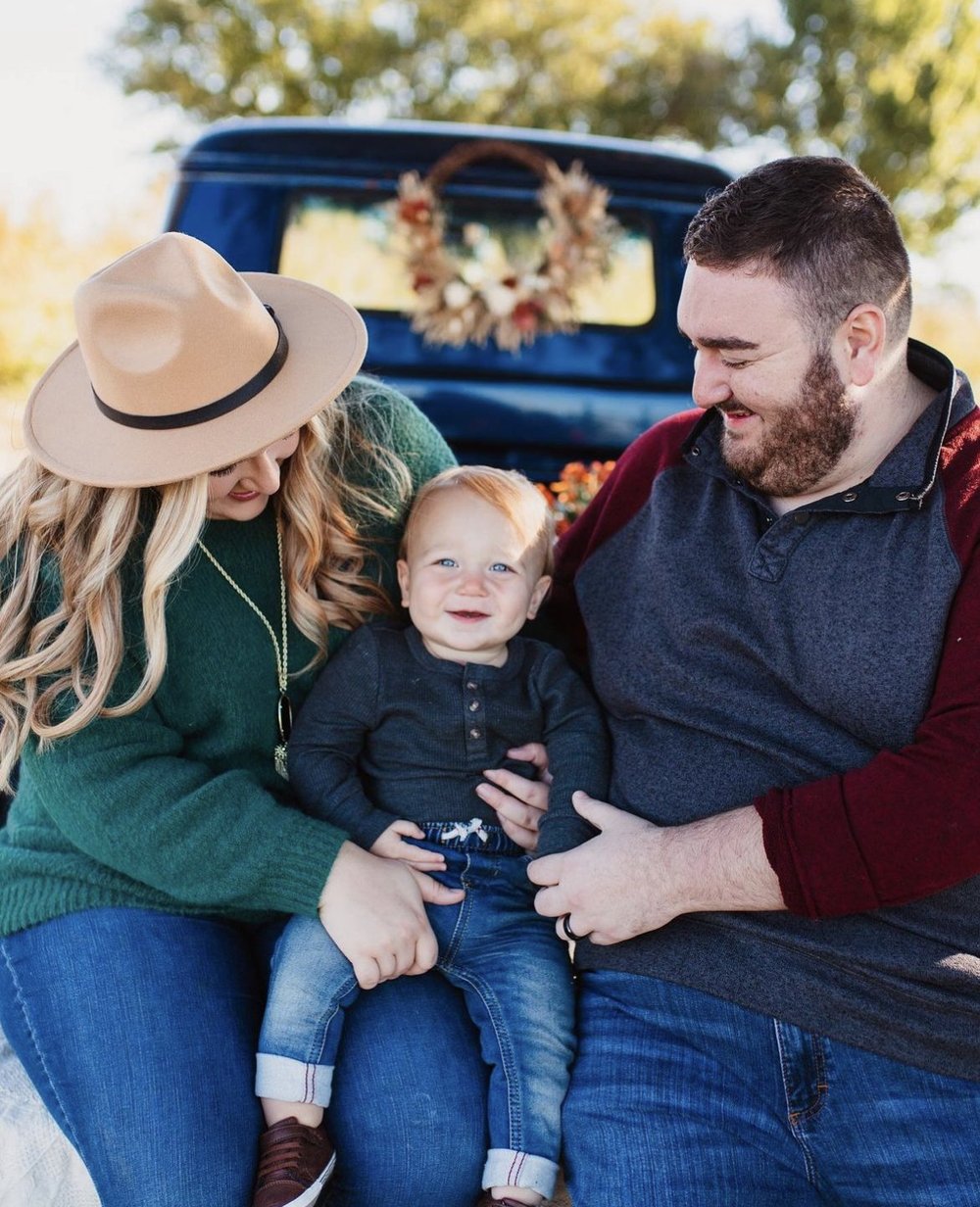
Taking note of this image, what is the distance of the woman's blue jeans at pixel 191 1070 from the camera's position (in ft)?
6.14

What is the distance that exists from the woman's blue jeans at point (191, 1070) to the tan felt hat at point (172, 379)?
79 centimetres

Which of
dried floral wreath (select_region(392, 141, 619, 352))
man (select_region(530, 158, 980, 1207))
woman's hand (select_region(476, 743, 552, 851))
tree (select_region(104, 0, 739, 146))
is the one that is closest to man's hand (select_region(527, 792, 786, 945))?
man (select_region(530, 158, 980, 1207))

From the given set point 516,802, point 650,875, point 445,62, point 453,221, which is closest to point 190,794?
point 516,802

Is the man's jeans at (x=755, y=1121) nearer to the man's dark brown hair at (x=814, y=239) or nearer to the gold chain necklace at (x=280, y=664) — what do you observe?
the gold chain necklace at (x=280, y=664)

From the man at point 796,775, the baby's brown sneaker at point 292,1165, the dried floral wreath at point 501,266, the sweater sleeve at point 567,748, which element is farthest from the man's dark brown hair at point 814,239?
the dried floral wreath at point 501,266

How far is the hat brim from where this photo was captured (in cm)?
198

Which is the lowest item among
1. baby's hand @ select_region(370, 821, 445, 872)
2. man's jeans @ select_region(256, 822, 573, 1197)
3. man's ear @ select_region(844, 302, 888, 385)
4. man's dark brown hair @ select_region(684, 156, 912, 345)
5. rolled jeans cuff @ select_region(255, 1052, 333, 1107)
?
rolled jeans cuff @ select_region(255, 1052, 333, 1107)

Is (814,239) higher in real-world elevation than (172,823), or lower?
higher

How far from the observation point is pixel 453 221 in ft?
14.4

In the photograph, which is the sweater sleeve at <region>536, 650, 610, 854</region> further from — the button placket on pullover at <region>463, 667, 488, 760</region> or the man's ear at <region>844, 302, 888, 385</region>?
the man's ear at <region>844, 302, 888, 385</region>

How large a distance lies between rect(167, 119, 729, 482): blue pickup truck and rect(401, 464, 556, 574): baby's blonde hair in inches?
63.6

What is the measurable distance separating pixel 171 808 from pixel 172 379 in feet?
2.34

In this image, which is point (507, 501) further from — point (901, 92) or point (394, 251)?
point (901, 92)

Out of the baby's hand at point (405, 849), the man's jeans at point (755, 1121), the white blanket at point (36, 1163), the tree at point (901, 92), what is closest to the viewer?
the man's jeans at point (755, 1121)
